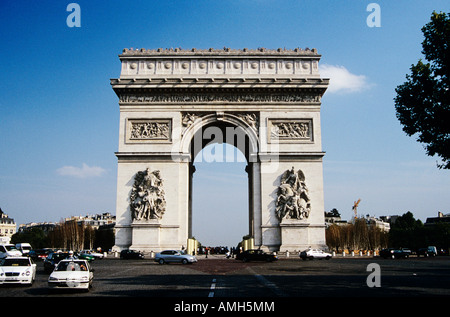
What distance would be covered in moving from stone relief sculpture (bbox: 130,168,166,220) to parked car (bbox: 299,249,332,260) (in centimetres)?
1137

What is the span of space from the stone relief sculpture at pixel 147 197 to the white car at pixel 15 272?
60.3 feet

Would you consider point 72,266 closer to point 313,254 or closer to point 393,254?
point 313,254

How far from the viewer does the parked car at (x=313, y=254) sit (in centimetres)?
3372

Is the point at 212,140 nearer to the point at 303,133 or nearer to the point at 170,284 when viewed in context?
the point at 303,133

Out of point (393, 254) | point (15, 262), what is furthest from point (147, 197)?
point (393, 254)

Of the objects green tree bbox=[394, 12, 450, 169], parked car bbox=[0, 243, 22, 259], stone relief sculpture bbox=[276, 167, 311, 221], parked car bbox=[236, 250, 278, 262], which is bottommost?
parked car bbox=[236, 250, 278, 262]

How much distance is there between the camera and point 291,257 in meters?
34.7

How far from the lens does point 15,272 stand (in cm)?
1592

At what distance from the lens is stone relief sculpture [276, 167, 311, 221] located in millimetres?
35469

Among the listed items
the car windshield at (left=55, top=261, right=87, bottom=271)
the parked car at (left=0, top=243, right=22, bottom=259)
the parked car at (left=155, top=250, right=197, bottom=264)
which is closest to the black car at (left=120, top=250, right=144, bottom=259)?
the parked car at (left=155, top=250, right=197, bottom=264)

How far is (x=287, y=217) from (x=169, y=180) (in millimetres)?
9873

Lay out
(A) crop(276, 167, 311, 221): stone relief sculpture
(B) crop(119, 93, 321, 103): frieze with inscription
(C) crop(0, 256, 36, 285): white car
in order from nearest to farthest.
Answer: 1. (C) crop(0, 256, 36, 285): white car
2. (A) crop(276, 167, 311, 221): stone relief sculpture
3. (B) crop(119, 93, 321, 103): frieze with inscription

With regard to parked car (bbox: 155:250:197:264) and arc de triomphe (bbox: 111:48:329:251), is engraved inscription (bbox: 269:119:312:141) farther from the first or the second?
parked car (bbox: 155:250:197:264)

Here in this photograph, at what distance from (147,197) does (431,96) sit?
845 inches
